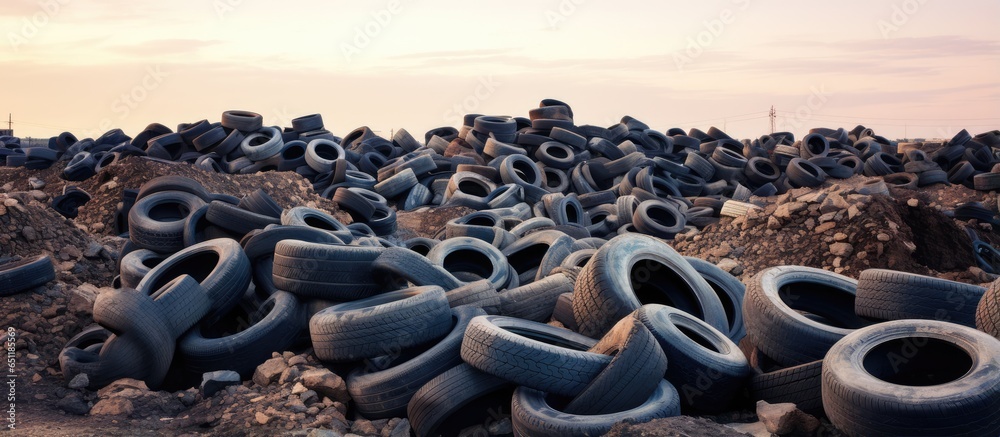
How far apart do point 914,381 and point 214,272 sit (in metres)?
6.21

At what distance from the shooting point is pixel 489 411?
603cm

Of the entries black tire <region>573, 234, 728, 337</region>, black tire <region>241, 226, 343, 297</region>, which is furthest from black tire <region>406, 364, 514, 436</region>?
black tire <region>241, 226, 343, 297</region>

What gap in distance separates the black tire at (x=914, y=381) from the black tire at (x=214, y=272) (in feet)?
17.5

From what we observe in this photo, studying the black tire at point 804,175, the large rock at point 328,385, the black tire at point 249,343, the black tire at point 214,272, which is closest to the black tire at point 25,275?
the black tire at point 214,272

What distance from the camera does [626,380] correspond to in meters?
5.52

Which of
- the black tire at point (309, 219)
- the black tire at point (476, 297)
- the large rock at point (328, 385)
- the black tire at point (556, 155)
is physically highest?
the black tire at point (309, 219)

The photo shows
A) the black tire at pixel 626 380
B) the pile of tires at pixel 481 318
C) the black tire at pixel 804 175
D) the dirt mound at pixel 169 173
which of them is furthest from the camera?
the black tire at pixel 804 175

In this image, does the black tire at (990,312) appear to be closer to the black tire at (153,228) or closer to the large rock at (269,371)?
the large rock at (269,371)

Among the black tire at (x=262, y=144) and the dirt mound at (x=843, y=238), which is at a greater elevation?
the black tire at (x=262, y=144)

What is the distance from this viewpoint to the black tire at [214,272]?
745 cm

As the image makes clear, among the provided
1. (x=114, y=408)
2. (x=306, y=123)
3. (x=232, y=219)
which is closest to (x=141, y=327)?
(x=114, y=408)

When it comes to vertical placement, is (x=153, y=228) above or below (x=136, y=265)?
above

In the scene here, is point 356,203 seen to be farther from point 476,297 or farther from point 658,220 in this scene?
point 476,297

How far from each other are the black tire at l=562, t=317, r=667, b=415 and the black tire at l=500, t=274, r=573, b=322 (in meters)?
1.80
